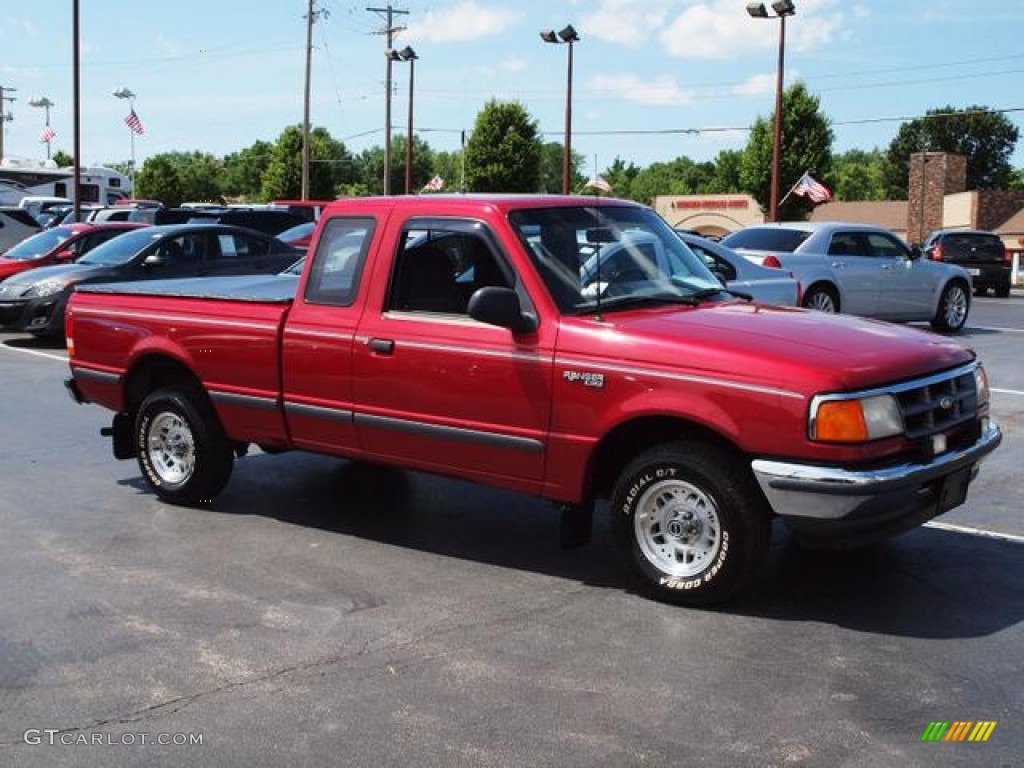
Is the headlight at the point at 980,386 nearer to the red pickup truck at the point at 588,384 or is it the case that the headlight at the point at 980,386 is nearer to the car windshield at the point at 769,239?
the red pickup truck at the point at 588,384

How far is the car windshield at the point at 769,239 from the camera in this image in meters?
16.2

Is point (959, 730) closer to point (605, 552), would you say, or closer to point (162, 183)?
point (605, 552)

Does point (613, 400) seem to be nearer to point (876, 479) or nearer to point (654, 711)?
point (876, 479)

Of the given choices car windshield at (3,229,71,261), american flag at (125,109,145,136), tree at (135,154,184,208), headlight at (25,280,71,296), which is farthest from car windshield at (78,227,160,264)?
tree at (135,154,184,208)

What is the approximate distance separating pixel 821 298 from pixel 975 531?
9.82 meters

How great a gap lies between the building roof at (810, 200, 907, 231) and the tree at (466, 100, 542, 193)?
2856cm

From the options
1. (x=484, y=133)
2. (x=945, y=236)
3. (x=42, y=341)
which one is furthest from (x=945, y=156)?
(x=42, y=341)

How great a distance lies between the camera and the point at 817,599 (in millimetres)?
5441

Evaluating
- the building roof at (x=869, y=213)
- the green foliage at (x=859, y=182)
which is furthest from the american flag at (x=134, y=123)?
the green foliage at (x=859, y=182)

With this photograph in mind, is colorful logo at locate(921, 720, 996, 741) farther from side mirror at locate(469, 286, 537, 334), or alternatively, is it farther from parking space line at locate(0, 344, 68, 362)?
parking space line at locate(0, 344, 68, 362)

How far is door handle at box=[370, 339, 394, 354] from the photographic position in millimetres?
6027

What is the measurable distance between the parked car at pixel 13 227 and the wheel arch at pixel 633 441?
24.5 m

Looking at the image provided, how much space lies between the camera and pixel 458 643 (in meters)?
4.87

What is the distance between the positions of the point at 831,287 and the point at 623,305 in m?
11.2
